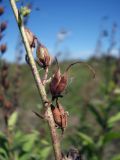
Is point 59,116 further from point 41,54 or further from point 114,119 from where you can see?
point 114,119


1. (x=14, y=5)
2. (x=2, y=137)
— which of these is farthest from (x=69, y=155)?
(x=2, y=137)

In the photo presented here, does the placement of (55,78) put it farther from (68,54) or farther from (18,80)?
(68,54)

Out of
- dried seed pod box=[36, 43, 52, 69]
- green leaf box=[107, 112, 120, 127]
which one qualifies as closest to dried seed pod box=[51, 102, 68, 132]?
dried seed pod box=[36, 43, 52, 69]

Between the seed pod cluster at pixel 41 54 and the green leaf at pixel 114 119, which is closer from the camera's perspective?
the seed pod cluster at pixel 41 54

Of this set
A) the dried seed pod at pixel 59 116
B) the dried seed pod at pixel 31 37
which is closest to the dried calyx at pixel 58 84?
the dried seed pod at pixel 59 116

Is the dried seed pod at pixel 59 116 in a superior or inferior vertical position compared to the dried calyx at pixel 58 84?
inferior

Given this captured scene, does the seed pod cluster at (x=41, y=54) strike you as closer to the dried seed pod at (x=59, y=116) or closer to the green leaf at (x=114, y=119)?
the dried seed pod at (x=59, y=116)

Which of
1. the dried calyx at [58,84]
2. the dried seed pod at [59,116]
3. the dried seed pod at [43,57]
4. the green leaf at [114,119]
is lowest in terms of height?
the green leaf at [114,119]

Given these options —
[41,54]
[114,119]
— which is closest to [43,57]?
[41,54]
